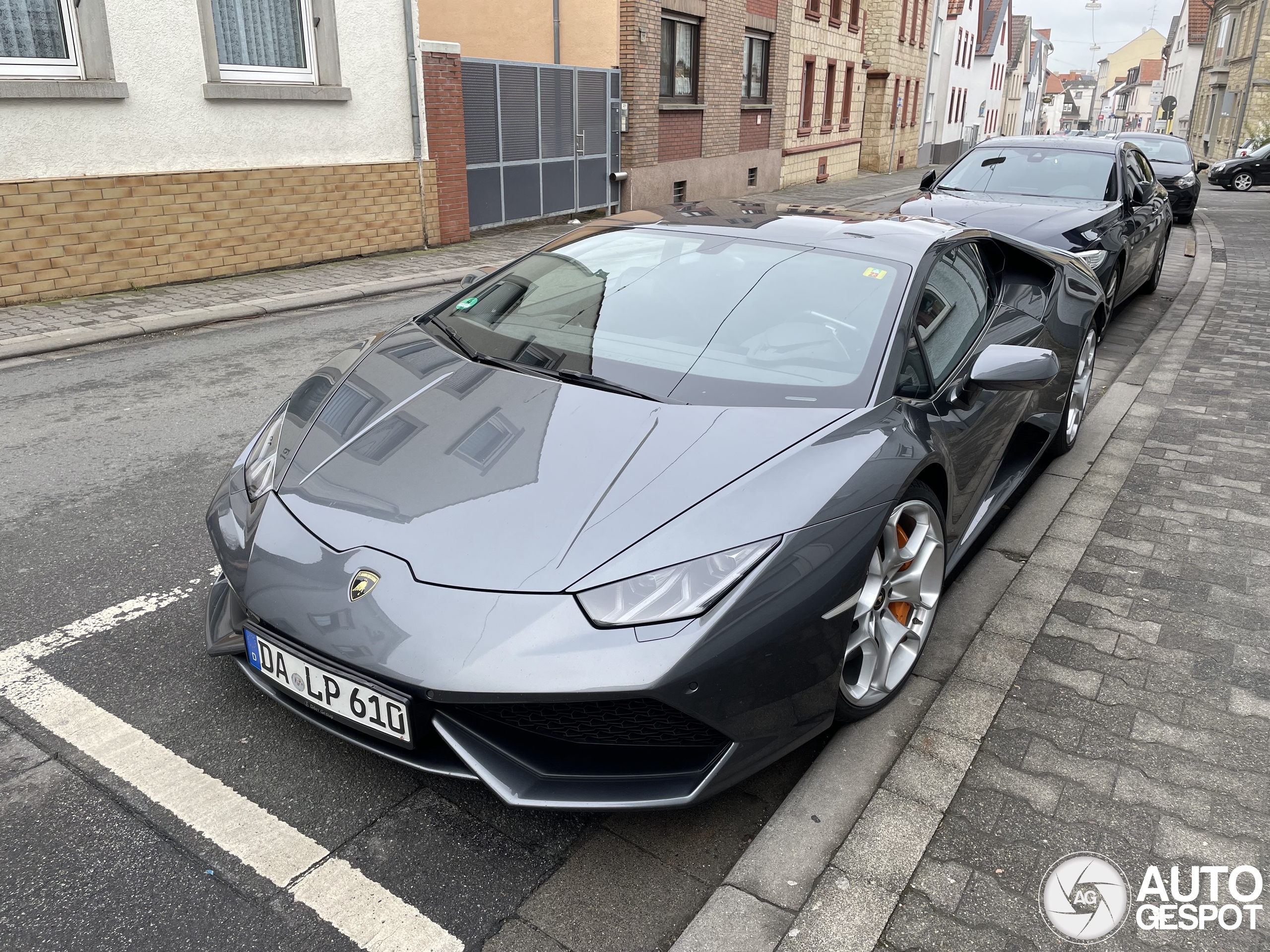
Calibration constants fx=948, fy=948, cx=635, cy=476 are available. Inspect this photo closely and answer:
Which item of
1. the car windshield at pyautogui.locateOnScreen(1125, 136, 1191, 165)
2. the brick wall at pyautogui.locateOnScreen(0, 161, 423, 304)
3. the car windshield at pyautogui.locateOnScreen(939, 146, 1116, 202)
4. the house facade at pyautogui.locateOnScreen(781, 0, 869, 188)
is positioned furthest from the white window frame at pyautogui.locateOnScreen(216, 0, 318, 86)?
the car windshield at pyautogui.locateOnScreen(1125, 136, 1191, 165)

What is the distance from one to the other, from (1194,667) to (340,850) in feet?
8.76

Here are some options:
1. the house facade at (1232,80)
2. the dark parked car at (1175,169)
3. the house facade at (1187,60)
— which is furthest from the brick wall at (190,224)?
the house facade at (1187,60)

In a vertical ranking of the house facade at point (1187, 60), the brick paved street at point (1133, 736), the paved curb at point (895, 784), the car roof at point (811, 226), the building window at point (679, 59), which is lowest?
the brick paved street at point (1133, 736)

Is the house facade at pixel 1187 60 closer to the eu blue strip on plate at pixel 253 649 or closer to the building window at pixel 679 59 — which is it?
the building window at pixel 679 59

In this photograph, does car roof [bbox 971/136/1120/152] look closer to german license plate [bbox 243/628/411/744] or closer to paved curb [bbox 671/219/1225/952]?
paved curb [bbox 671/219/1225/952]

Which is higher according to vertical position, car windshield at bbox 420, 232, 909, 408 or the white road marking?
car windshield at bbox 420, 232, 909, 408

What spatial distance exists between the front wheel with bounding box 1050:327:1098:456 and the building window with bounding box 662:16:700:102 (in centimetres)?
1345

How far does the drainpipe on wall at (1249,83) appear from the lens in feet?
127

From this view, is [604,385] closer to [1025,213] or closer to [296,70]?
[1025,213]

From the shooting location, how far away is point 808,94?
2461 cm

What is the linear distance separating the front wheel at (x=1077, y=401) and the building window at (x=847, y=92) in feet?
79.2

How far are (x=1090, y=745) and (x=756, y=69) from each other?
20.8 meters

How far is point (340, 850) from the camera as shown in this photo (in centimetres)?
220

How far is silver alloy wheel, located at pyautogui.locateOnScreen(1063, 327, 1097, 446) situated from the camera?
16.4 ft
